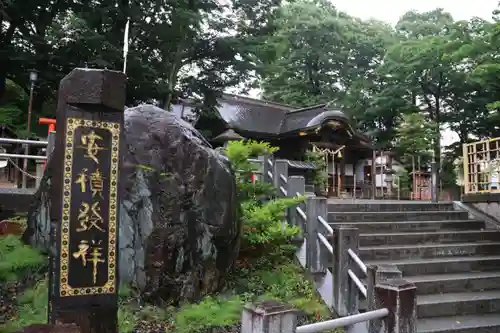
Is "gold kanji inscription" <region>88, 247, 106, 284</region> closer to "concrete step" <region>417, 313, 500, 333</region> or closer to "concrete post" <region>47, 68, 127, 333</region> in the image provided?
"concrete post" <region>47, 68, 127, 333</region>

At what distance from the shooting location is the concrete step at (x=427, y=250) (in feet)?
25.5

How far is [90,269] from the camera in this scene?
400 centimetres

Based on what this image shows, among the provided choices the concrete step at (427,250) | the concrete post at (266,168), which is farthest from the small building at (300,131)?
the concrete step at (427,250)

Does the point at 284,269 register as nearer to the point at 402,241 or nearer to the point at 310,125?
the point at 402,241

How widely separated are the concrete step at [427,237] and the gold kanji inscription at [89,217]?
5648 mm

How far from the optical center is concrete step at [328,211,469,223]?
9.08m

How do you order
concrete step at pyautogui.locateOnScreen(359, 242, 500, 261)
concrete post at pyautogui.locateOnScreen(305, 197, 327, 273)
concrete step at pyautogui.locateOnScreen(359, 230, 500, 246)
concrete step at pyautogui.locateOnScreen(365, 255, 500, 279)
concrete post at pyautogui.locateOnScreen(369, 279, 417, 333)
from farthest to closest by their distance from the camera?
concrete step at pyautogui.locateOnScreen(359, 230, 500, 246) → concrete step at pyautogui.locateOnScreen(359, 242, 500, 261) → concrete step at pyautogui.locateOnScreen(365, 255, 500, 279) → concrete post at pyautogui.locateOnScreen(305, 197, 327, 273) → concrete post at pyautogui.locateOnScreen(369, 279, 417, 333)

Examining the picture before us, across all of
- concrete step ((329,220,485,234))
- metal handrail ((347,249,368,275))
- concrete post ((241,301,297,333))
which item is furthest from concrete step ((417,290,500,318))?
concrete post ((241,301,297,333))

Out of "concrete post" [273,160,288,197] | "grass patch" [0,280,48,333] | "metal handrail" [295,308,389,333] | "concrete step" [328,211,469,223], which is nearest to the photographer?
"metal handrail" [295,308,389,333]

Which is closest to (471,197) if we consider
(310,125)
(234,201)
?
(234,201)

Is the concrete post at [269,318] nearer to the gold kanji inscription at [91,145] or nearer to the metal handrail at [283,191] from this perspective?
the gold kanji inscription at [91,145]

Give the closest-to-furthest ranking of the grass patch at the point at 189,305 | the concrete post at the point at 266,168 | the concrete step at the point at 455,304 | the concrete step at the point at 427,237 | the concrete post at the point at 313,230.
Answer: the grass patch at the point at 189,305
the concrete step at the point at 455,304
the concrete post at the point at 313,230
the concrete step at the point at 427,237
the concrete post at the point at 266,168

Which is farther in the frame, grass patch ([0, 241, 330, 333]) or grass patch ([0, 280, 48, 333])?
grass patch ([0, 241, 330, 333])

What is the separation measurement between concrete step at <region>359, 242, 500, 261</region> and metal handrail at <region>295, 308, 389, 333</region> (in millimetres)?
4143
